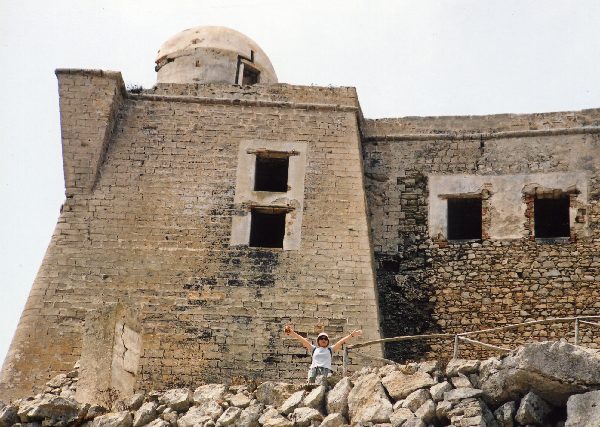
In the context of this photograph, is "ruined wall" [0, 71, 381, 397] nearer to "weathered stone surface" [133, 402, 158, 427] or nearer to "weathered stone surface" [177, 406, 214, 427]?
"weathered stone surface" [133, 402, 158, 427]

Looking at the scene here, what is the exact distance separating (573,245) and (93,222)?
26.0 ft

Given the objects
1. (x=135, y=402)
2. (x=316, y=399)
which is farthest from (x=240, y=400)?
(x=135, y=402)

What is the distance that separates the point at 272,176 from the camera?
22.4 m

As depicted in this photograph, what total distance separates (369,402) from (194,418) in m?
2.29

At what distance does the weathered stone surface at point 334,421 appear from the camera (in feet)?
47.1

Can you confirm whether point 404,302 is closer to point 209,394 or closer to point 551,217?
point 551,217

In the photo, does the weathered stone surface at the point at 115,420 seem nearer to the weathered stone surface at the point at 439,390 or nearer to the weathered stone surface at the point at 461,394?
the weathered stone surface at the point at 439,390

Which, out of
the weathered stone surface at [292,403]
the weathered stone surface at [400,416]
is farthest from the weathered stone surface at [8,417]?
the weathered stone surface at [400,416]

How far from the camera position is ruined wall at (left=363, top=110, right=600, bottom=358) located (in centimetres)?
2044

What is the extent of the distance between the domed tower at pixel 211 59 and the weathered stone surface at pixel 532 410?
1200cm

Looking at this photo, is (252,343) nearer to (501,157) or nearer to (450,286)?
(450,286)

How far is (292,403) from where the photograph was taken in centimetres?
1493

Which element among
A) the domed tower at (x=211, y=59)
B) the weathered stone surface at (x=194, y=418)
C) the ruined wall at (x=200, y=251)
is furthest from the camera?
the domed tower at (x=211, y=59)

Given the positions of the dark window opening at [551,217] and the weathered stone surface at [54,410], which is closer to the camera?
the weathered stone surface at [54,410]
